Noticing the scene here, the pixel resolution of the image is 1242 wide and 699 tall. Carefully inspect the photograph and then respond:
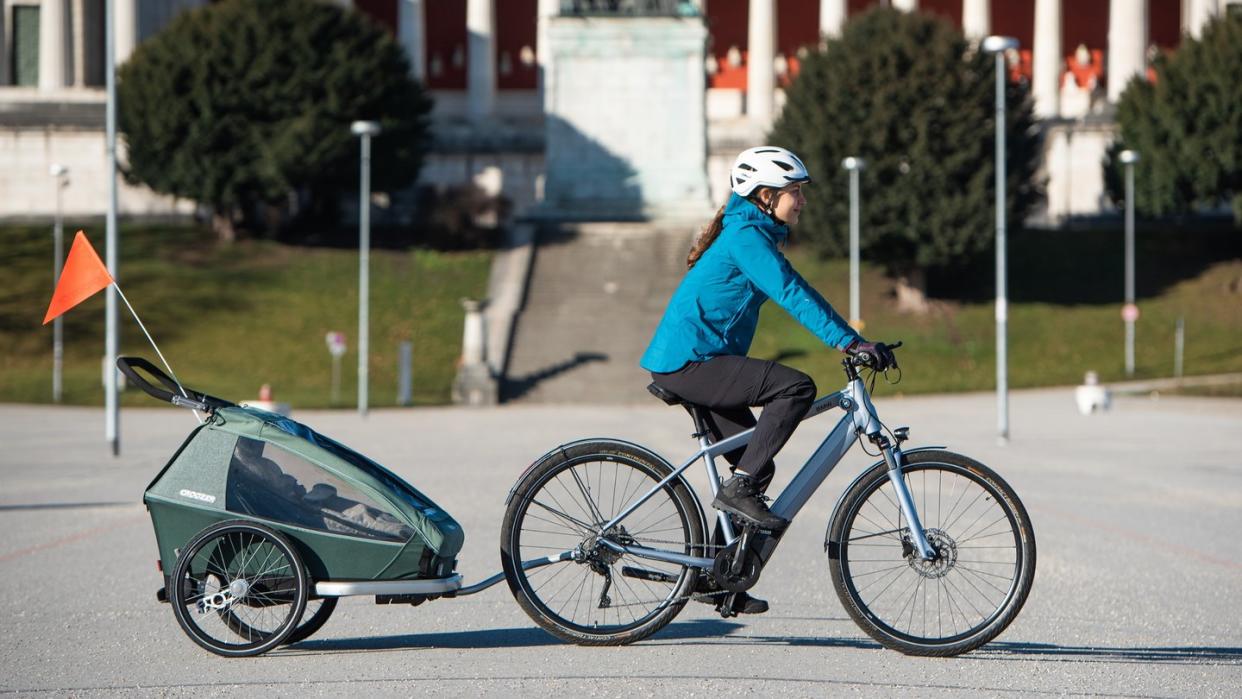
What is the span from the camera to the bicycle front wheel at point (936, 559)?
6.78 meters

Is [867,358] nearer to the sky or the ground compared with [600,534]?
nearer to the sky

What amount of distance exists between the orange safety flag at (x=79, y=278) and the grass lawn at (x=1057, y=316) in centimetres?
3280

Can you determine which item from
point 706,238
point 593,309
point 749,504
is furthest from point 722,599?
point 593,309

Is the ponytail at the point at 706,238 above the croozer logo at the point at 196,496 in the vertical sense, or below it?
above

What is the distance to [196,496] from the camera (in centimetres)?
701

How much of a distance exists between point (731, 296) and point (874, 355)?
73 cm

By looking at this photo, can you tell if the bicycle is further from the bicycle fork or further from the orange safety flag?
the orange safety flag

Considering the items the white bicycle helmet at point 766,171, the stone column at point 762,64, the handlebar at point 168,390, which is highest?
the stone column at point 762,64

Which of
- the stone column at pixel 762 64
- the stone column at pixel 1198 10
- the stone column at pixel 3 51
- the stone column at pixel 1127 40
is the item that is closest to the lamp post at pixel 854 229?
the stone column at pixel 762 64

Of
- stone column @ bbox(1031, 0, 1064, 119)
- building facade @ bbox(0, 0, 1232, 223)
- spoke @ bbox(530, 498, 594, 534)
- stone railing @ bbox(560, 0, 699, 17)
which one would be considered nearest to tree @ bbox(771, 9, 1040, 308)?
stone railing @ bbox(560, 0, 699, 17)

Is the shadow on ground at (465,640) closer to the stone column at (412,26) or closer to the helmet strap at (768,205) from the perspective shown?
the helmet strap at (768,205)

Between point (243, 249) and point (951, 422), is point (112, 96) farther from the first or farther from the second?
point (243, 249)

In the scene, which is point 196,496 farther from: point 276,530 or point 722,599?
point 722,599

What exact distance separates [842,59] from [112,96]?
3505cm
